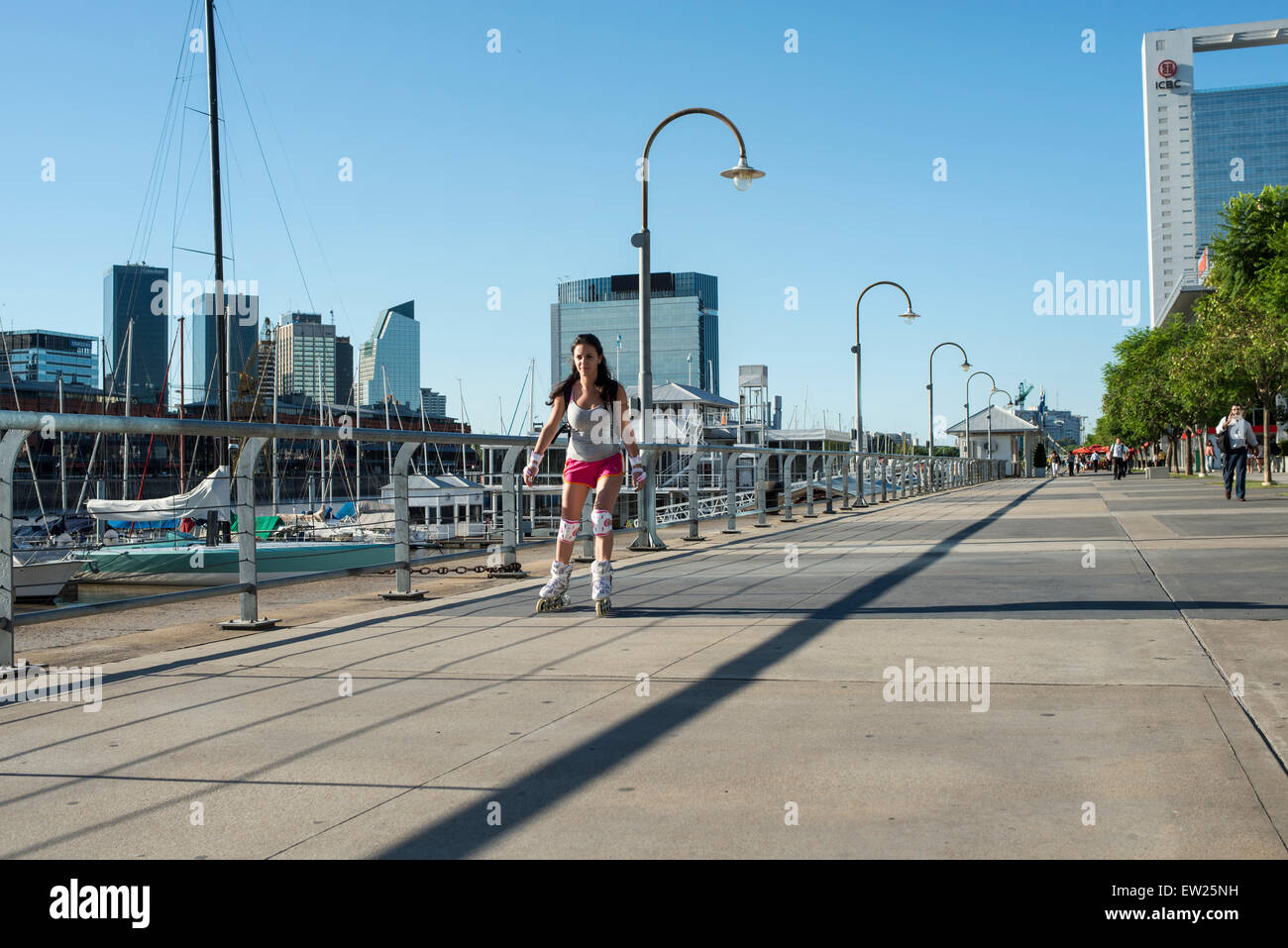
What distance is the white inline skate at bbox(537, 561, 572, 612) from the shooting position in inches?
296

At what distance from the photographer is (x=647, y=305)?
1549 cm

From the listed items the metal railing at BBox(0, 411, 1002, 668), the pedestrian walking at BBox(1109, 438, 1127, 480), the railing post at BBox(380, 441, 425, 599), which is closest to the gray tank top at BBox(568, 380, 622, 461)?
the metal railing at BBox(0, 411, 1002, 668)

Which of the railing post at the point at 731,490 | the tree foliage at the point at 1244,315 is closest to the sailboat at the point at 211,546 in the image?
the railing post at the point at 731,490

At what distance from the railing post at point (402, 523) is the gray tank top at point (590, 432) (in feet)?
4.64

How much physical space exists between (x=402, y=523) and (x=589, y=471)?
1534mm

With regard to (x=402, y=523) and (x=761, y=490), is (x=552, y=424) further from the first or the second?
(x=761, y=490)

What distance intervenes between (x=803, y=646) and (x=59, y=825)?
3555mm

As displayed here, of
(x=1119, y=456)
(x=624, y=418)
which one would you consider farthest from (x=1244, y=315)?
(x=624, y=418)

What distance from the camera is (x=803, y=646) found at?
573 cm

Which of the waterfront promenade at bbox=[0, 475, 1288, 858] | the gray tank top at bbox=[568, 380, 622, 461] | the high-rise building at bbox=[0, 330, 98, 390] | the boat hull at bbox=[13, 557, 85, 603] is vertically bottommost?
the boat hull at bbox=[13, 557, 85, 603]

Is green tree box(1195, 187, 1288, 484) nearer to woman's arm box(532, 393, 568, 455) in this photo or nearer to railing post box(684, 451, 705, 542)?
railing post box(684, 451, 705, 542)

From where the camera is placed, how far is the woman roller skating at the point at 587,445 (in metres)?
7.63
